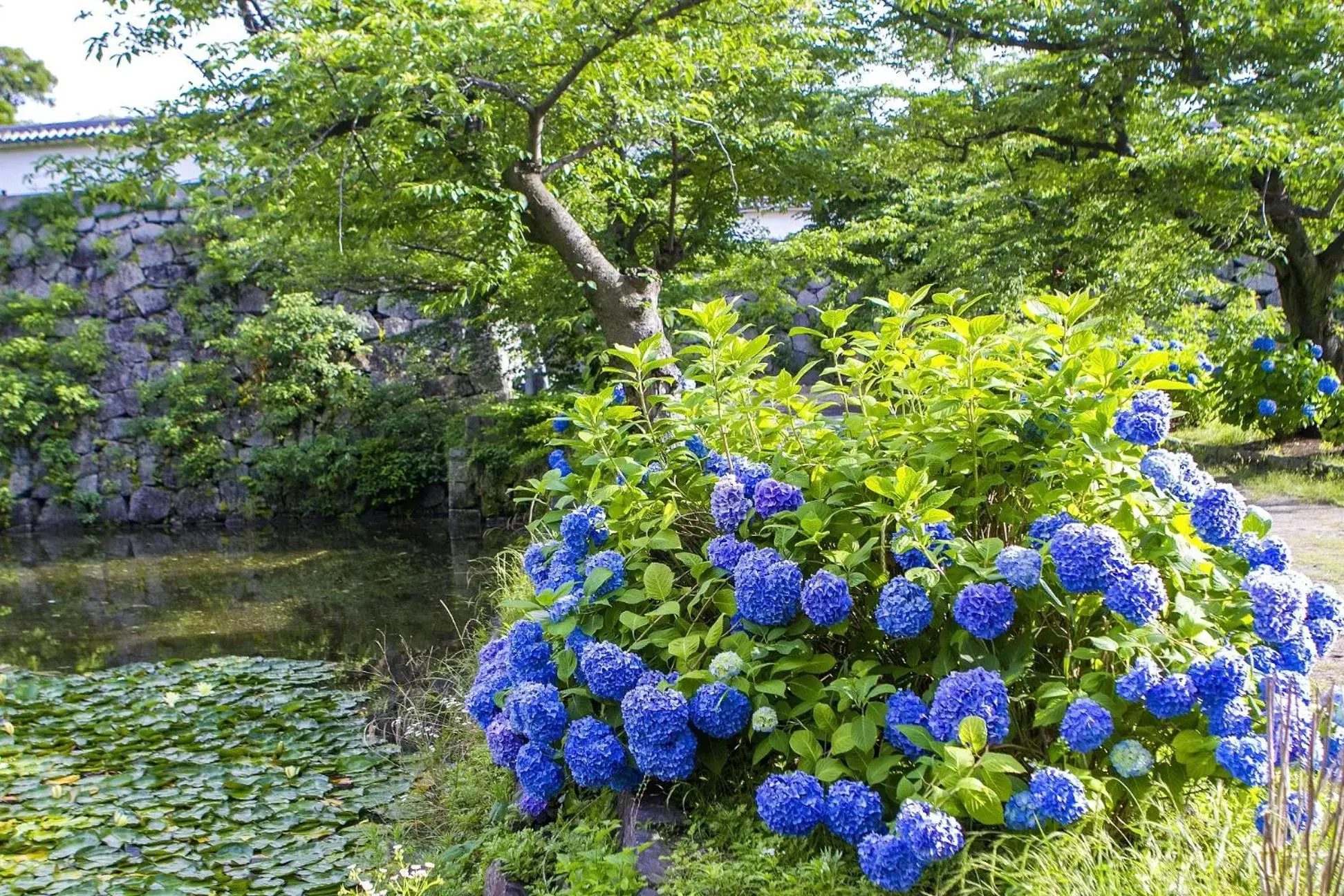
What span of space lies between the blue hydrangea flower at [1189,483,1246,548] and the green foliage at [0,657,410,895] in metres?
2.39

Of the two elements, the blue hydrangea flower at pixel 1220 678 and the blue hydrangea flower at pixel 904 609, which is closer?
the blue hydrangea flower at pixel 1220 678

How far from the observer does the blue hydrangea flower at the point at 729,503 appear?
7.14 feet

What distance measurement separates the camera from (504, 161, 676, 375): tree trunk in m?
5.86

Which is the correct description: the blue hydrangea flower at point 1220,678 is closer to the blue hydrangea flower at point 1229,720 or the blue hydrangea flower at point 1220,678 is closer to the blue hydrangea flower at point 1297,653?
the blue hydrangea flower at point 1229,720

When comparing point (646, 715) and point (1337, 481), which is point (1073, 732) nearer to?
point (646, 715)

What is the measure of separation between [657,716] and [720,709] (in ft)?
0.41

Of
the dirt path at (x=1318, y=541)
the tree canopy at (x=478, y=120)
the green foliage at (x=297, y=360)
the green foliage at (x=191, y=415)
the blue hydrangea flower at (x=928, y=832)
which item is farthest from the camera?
the green foliage at (x=191, y=415)

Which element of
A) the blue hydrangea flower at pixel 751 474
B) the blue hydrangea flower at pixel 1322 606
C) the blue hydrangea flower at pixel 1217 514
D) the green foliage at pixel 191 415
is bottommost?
the blue hydrangea flower at pixel 1322 606

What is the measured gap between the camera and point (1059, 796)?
1.65 m

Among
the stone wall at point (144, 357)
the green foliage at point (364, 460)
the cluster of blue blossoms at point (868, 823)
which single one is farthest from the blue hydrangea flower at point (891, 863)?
the green foliage at point (364, 460)

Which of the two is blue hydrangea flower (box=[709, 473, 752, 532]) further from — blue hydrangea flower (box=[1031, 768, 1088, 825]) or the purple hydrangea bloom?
blue hydrangea flower (box=[1031, 768, 1088, 825])

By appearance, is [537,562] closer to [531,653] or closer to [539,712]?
[531,653]

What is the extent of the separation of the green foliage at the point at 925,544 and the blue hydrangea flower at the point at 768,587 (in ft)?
0.22

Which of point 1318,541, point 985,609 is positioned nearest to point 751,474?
point 985,609
